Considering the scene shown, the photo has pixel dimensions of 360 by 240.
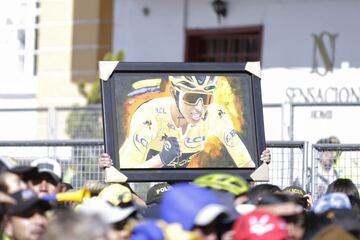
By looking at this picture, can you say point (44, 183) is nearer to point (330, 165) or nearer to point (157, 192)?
point (157, 192)

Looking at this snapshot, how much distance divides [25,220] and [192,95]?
326 cm

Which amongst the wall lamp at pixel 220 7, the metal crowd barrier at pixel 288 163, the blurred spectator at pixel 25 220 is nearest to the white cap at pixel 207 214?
the blurred spectator at pixel 25 220

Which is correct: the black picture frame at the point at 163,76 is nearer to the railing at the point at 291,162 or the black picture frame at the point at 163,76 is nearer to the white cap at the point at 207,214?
the railing at the point at 291,162

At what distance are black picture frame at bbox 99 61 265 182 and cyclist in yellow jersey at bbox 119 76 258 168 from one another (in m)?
0.06

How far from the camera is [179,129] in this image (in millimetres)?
9633

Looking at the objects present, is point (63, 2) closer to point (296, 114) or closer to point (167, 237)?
point (296, 114)

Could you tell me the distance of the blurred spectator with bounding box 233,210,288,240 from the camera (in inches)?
249

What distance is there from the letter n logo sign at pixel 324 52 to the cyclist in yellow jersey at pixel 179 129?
748 cm

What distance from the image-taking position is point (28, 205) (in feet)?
22.3

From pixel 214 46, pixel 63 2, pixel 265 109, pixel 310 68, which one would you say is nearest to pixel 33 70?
pixel 63 2

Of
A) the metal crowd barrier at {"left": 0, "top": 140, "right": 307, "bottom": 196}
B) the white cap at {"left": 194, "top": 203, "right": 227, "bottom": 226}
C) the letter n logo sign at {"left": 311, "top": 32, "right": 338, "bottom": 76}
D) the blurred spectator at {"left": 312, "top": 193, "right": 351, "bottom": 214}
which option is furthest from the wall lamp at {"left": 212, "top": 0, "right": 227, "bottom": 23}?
the white cap at {"left": 194, "top": 203, "right": 227, "bottom": 226}

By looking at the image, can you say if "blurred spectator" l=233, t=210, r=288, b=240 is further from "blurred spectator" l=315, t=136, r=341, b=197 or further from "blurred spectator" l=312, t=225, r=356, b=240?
"blurred spectator" l=315, t=136, r=341, b=197

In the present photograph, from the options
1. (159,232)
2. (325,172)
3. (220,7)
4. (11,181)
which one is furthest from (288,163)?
(220,7)

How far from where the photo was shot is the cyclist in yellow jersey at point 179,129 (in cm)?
954
